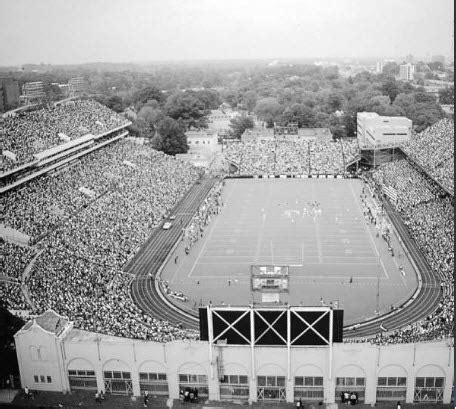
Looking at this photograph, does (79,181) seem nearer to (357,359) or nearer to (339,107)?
(357,359)

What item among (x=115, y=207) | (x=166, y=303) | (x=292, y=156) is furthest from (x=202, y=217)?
(x=292, y=156)

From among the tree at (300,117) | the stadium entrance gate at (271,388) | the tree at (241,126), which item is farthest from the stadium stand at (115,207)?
the tree at (300,117)

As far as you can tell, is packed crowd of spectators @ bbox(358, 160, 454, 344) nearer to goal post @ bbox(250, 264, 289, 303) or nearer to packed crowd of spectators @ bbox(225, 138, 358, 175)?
goal post @ bbox(250, 264, 289, 303)

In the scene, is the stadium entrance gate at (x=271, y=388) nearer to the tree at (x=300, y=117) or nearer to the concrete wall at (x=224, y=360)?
the concrete wall at (x=224, y=360)

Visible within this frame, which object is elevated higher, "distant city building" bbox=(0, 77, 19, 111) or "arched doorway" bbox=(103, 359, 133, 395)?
"distant city building" bbox=(0, 77, 19, 111)

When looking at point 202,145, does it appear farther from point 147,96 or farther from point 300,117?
point 147,96

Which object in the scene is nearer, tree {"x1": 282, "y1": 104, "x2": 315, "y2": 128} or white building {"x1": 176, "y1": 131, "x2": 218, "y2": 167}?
white building {"x1": 176, "y1": 131, "x2": 218, "y2": 167}

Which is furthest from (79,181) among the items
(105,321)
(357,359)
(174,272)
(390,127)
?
(390,127)

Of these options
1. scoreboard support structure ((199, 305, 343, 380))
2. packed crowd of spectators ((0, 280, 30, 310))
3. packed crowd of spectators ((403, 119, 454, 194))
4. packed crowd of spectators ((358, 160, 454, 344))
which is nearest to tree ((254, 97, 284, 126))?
packed crowd of spectators ((403, 119, 454, 194))
